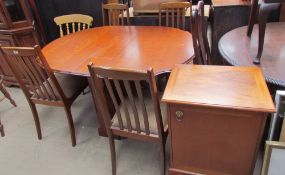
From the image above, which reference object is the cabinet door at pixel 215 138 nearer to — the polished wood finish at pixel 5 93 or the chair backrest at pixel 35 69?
the chair backrest at pixel 35 69

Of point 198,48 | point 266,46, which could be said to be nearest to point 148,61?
point 198,48

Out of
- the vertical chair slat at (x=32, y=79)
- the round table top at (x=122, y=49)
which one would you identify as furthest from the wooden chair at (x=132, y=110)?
the vertical chair slat at (x=32, y=79)

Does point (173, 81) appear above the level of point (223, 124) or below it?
above

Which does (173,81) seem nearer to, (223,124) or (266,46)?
(223,124)

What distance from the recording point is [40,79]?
1.81 metres

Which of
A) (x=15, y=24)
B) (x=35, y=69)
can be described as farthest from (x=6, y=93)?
(x=35, y=69)

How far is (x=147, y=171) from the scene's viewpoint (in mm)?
1754

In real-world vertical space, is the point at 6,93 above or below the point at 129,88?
below

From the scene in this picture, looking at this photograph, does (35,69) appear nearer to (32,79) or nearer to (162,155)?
(32,79)

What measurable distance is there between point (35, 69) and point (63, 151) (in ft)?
2.43

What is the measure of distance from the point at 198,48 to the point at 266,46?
46 cm

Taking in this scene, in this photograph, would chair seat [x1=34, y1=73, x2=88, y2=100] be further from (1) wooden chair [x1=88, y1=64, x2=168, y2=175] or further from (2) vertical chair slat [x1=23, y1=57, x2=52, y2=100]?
(1) wooden chair [x1=88, y1=64, x2=168, y2=175]

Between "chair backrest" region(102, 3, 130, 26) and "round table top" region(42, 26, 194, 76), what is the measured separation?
0.21 meters

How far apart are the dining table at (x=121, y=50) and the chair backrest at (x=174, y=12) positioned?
0.22 m
